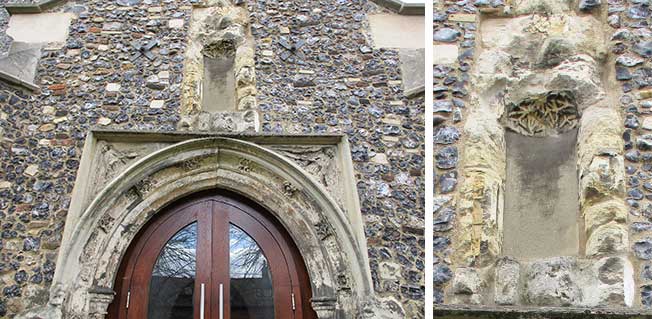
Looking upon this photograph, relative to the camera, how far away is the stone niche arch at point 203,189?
5059 millimetres

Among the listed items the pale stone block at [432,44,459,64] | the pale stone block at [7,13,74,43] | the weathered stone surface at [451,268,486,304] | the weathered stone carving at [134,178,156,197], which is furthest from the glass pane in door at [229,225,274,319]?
the pale stone block at [7,13,74,43]

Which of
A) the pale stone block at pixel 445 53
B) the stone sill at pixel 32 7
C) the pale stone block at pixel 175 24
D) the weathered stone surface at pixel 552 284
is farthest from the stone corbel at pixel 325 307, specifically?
the stone sill at pixel 32 7

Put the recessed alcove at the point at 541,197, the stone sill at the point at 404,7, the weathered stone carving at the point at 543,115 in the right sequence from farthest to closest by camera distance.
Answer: the stone sill at the point at 404,7
the weathered stone carving at the point at 543,115
the recessed alcove at the point at 541,197

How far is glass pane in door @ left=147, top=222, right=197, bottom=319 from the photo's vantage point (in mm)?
5199

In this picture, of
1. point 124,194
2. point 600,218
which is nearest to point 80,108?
point 124,194

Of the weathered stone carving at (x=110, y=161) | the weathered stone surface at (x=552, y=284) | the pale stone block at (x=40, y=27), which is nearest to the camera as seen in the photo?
the weathered stone surface at (x=552, y=284)

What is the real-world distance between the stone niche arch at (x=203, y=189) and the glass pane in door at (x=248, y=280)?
0.84 feet

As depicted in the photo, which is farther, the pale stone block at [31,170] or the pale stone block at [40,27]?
the pale stone block at [40,27]

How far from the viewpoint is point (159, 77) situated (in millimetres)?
5793

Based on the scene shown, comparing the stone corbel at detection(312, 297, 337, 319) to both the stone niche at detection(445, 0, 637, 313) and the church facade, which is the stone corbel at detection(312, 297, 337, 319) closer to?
the church facade

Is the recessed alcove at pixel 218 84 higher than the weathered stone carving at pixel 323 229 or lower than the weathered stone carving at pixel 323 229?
higher

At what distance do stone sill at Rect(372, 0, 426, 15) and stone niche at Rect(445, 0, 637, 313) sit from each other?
66 centimetres

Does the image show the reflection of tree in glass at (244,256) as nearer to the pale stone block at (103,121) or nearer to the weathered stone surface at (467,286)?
the pale stone block at (103,121)

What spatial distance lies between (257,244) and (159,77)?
53.6 inches
